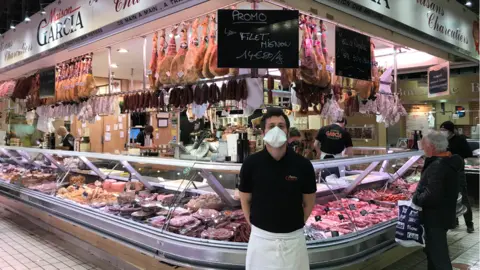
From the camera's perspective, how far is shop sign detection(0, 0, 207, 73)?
4.47m

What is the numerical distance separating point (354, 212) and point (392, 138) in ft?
32.0

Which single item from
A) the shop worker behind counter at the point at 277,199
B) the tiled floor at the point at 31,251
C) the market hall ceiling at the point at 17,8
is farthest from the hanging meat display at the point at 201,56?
the market hall ceiling at the point at 17,8

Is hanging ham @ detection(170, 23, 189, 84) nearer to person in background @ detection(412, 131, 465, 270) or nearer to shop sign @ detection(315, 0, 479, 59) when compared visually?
shop sign @ detection(315, 0, 479, 59)

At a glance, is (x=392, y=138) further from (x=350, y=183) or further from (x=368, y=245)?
(x=368, y=245)

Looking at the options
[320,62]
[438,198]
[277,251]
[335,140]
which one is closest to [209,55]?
[320,62]

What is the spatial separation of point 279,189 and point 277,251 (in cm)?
41

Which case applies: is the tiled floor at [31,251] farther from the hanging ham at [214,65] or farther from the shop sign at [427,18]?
the shop sign at [427,18]

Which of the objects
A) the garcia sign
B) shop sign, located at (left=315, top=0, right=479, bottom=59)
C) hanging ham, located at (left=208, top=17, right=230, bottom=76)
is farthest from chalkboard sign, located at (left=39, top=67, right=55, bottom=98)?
shop sign, located at (left=315, top=0, right=479, bottom=59)

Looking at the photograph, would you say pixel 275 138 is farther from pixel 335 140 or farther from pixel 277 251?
pixel 335 140

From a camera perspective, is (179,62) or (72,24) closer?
(179,62)

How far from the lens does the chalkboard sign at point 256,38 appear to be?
3.48 m

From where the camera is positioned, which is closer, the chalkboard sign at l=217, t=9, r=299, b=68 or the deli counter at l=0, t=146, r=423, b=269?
the deli counter at l=0, t=146, r=423, b=269

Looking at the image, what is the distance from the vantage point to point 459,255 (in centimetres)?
495

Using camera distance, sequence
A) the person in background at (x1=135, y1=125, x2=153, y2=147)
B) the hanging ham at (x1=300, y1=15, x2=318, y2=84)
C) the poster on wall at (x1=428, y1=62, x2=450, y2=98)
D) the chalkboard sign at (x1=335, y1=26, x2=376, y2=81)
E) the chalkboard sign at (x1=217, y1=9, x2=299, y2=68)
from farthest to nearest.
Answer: the person in background at (x1=135, y1=125, x2=153, y2=147)
the poster on wall at (x1=428, y1=62, x2=450, y2=98)
the chalkboard sign at (x1=335, y1=26, x2=376, y2=81)
the hanging ham at (x1=300, y1=15, x2=318, y2=84)
the chalkboard sign at (x1=217, y1=9, x2=299, y2=68)
